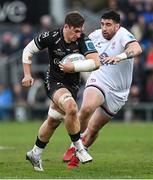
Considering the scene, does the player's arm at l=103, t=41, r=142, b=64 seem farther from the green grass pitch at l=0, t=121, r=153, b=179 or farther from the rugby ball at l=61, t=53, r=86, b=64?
the green grass pitch at l=0, t=121, r=153, b=179

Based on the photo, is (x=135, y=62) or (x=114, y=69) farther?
(x=135, y=62)

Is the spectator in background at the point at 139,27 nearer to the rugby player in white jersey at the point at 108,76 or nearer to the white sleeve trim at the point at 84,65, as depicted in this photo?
the rugby player in white jersey at the point at 108,76

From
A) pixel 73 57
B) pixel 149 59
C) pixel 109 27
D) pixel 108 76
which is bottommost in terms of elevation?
pixel 149 59

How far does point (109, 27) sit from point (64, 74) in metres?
1.71

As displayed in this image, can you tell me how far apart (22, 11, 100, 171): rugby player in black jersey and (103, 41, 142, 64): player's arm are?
0.45m

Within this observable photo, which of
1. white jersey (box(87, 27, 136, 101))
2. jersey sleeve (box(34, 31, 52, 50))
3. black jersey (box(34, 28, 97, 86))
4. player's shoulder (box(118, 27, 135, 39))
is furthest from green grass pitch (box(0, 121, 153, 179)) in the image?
player's shoulder (box(118, 27, 135, 39))

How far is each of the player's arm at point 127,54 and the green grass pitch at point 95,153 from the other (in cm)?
165

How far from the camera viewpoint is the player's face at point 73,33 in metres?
12.8

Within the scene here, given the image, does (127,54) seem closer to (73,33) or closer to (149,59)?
(73,33)

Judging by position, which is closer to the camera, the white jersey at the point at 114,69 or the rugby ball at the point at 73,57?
the rugby ball at the point at 73,57

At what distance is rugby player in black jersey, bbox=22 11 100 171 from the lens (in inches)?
497

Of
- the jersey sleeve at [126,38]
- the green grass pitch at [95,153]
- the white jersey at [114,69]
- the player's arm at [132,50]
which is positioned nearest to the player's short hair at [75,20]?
the player's arm at [132,50]

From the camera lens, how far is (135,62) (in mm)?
26000

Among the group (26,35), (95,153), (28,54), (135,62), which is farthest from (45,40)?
(26,35)
